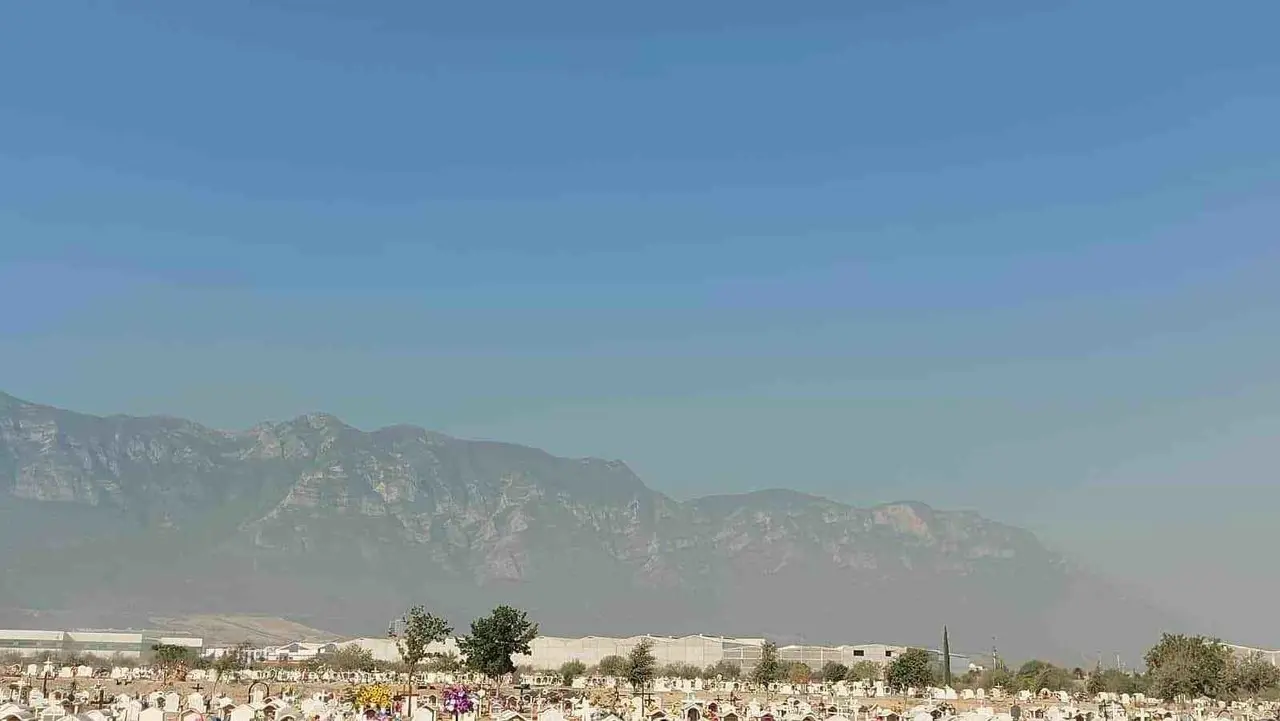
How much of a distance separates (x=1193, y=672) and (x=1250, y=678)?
18.2 feet

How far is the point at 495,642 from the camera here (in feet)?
241

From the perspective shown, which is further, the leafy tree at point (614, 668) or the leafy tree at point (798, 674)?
the leafy tree at point (798, 674)

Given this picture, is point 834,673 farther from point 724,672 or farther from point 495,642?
point 495,642

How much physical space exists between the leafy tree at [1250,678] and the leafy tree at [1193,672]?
59 centimetres

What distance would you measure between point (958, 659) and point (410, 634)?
10206 cm

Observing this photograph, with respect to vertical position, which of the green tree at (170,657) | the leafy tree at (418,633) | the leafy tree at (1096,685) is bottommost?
the leafy tree at (1096,685)

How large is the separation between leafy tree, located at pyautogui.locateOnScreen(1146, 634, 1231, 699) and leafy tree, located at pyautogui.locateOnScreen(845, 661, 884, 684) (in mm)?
29317

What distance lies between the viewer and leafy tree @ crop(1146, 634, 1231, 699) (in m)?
68.9

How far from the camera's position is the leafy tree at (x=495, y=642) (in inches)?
2889

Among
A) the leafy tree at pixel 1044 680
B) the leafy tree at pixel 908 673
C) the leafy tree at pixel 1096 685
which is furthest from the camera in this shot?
the leafy tree at pixel 1044 680

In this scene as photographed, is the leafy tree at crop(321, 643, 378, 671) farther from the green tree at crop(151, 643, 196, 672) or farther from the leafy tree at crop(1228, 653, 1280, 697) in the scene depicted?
the leafy tree at crop(1228, 653, 1280, 697)

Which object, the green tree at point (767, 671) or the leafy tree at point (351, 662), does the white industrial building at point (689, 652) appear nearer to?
the leafy tree at point (351, 662)

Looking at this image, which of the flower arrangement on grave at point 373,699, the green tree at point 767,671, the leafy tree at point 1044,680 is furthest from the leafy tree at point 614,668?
the flower arrangement on grave at point 373,699

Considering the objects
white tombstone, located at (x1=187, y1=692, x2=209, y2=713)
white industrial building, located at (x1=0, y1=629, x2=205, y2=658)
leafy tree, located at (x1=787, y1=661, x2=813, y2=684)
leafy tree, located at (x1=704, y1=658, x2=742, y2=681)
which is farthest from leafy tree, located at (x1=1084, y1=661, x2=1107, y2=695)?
white industrial building, located at (x1=0, y1=629, x2=205, y2=658)
